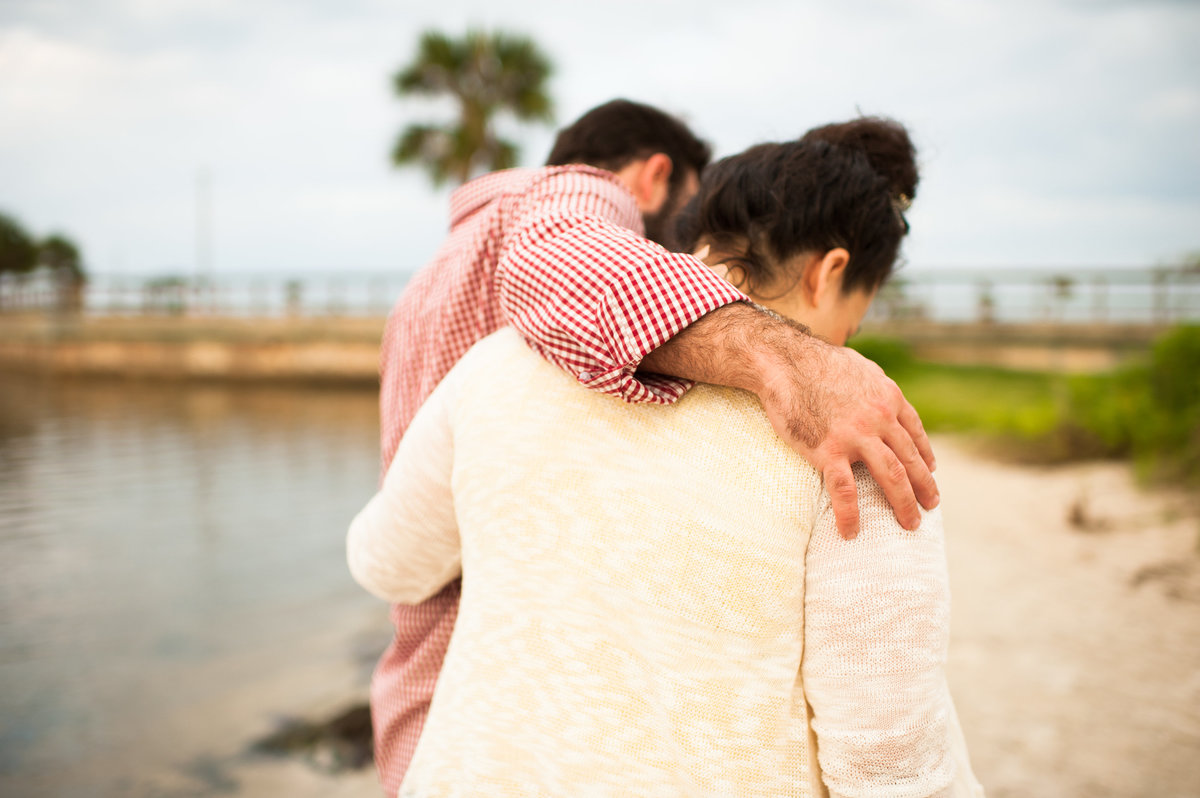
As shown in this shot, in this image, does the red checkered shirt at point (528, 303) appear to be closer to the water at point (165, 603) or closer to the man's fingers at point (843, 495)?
the man's fingers at point (843, 495)

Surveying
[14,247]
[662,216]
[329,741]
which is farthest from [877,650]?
[14,247]

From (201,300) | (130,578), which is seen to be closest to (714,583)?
(130,578)

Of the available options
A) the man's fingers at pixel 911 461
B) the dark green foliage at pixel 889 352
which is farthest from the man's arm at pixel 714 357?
the dark green foliage at pixel 889 352

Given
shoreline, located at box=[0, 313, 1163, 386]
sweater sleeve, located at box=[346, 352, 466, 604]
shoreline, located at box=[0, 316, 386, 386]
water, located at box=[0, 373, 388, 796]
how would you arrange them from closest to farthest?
sweater sleeve, located at box=[346, 352, 466, 604], water, located at box=[0, 373, 388, 796], shoreline, located at box=[0, 313, 1163, 386], shoreline, located at box=[0, 316, 386, 386]

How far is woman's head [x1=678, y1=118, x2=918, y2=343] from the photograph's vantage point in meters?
1.13

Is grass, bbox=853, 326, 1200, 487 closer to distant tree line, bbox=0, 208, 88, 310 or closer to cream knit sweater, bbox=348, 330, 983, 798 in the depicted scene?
cream knit sweater, bbox=348, 330, 983, 798

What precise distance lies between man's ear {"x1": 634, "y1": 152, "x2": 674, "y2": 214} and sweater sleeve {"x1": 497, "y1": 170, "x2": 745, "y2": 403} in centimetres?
110

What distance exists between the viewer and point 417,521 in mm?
1200

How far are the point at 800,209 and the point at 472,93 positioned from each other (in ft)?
69.0

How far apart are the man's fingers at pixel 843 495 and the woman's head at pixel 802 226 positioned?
394 mm

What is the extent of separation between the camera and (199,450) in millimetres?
13250

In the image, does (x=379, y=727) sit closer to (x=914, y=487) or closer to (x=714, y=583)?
(x=714, y=583)

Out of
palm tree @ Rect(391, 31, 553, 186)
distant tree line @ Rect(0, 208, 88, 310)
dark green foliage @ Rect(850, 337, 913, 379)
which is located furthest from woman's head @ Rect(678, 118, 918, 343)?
distant tree line @ Rect(0, 208, 88, 310)

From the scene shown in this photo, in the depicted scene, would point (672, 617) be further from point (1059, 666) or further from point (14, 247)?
point (14, 247)
